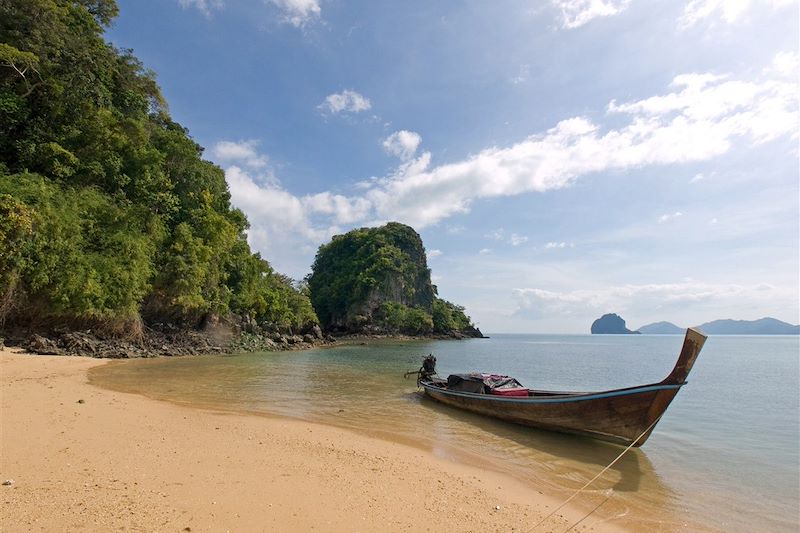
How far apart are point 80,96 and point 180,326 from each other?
1670 centimetres

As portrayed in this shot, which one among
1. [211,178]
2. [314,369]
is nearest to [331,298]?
[211,178]

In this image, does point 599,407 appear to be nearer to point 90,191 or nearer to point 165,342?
point 90,191

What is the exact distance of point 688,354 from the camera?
29.1 ft

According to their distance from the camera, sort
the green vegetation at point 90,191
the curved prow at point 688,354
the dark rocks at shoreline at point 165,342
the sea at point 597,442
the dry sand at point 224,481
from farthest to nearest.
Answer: the dark rocks at shoreline at point 165,342
the green vegetation at point 90,191
the curved prow at point 688,354
the sea at point 597,442
the dry sand at point 224,481

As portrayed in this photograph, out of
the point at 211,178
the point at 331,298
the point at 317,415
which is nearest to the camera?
the point at 317,415

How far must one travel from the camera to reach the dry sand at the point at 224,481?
4.21 metres

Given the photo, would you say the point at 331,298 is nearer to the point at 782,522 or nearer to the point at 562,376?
the point at 562,376

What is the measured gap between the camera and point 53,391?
34.1 ft

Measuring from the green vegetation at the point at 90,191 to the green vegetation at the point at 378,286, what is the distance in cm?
4805

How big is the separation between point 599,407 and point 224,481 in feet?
29.6

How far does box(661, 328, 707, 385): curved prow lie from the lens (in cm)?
880

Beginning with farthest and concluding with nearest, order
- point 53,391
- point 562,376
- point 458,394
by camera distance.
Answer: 1. point 562,376
2. point 458,394
3. point 53,391

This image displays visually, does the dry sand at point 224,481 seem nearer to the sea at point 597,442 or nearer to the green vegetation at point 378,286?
the sea at point 597,442

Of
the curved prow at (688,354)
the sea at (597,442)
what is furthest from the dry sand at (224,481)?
the curved prow at (688,354)
